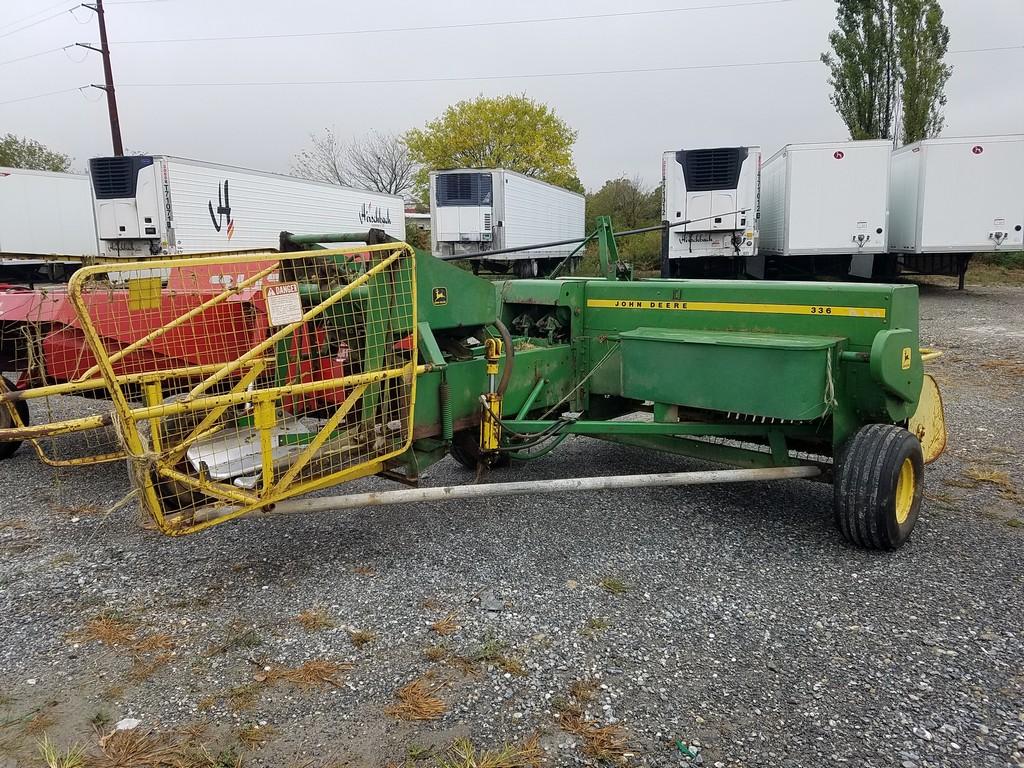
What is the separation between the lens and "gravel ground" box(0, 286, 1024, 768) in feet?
8.62

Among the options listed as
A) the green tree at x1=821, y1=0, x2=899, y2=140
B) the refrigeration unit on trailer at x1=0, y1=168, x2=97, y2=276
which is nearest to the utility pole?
the refrigeration unit on trailer at x1=0, y1=168, x2=97, y2=276

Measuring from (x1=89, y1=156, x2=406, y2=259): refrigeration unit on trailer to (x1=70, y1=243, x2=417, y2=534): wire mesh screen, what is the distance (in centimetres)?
1156

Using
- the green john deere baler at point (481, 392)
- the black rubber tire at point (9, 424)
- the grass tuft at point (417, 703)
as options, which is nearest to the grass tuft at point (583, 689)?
the grass tuft at point (417, 703)

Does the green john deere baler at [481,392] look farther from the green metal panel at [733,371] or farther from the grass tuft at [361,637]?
the grass tuft at [361,637]

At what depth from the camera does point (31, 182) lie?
19812 mm

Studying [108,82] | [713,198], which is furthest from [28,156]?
[713,198]

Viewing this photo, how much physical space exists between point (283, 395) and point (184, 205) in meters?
15.8

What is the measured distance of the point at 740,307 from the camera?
4566 millimetres

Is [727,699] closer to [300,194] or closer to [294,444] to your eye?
[294,444]

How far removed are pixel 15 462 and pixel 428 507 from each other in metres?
3.65

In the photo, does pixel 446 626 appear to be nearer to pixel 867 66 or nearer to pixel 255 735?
pixel 255 735

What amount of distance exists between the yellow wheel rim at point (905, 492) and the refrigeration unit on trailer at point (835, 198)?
44.9 ft

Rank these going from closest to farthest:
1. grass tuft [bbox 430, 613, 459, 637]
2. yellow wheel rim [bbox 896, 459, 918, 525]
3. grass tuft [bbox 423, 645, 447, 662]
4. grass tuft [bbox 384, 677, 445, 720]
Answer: grass tuft [bbox 384, 677, 445, 720] < grass tuft [bbox 423, 645, 447, 662] < grass tuft [bbox 430, 613, 459, 637] < yellow wheel rim [bbox 896, 459, 918, 525]

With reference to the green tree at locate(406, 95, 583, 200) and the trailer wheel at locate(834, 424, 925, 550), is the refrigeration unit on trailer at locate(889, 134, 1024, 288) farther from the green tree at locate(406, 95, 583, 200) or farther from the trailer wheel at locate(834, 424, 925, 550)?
the green tree at locate(406, 95, 583, 200)
